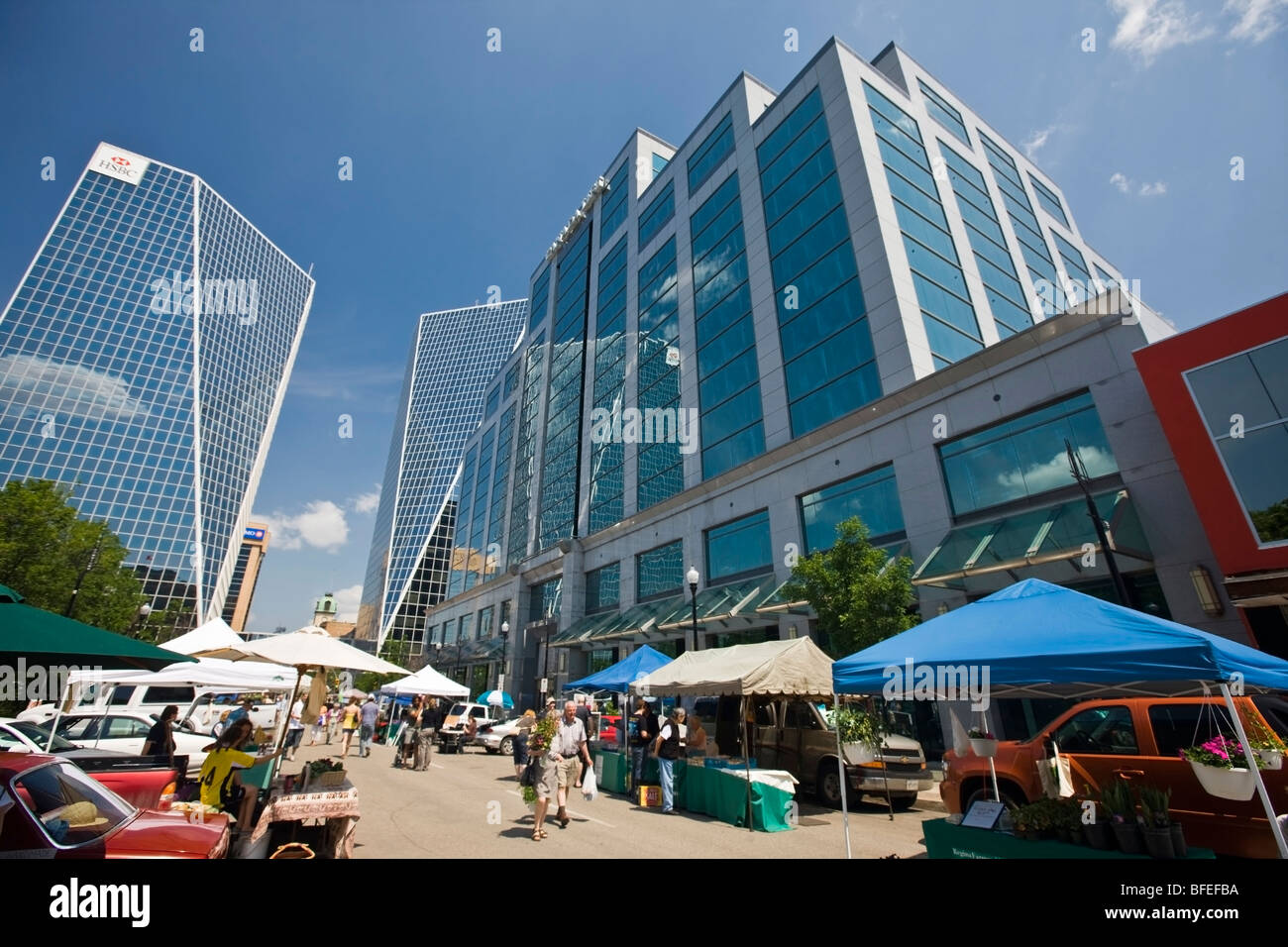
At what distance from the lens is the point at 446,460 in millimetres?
119500

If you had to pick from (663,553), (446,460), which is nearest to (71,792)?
(663,553)

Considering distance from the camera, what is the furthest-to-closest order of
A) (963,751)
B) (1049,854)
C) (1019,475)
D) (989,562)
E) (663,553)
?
(663,553)
(1019,475)
(989,562)
(963,751)
(1049,854)

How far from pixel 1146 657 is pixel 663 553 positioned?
26.7m

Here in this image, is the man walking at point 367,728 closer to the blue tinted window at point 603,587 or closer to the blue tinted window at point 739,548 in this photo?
the blue tinted window at point 603,587

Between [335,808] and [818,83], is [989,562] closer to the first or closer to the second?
[335,808]

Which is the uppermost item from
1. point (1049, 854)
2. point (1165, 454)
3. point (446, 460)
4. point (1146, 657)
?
point (446, 460)

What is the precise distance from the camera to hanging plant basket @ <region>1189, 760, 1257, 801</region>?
481cm

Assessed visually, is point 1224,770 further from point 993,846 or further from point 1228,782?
point 993,846

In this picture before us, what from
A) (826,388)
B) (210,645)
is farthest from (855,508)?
(210,645)

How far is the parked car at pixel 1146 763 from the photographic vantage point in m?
5.75

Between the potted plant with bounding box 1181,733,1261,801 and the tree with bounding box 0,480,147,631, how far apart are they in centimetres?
3631

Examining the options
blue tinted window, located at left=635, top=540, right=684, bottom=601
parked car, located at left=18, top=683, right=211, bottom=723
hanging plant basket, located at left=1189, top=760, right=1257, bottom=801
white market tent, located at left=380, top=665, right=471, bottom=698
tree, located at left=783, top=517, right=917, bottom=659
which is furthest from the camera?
blue tinted window, located at left=635, top=540, right=684, bottom=601
